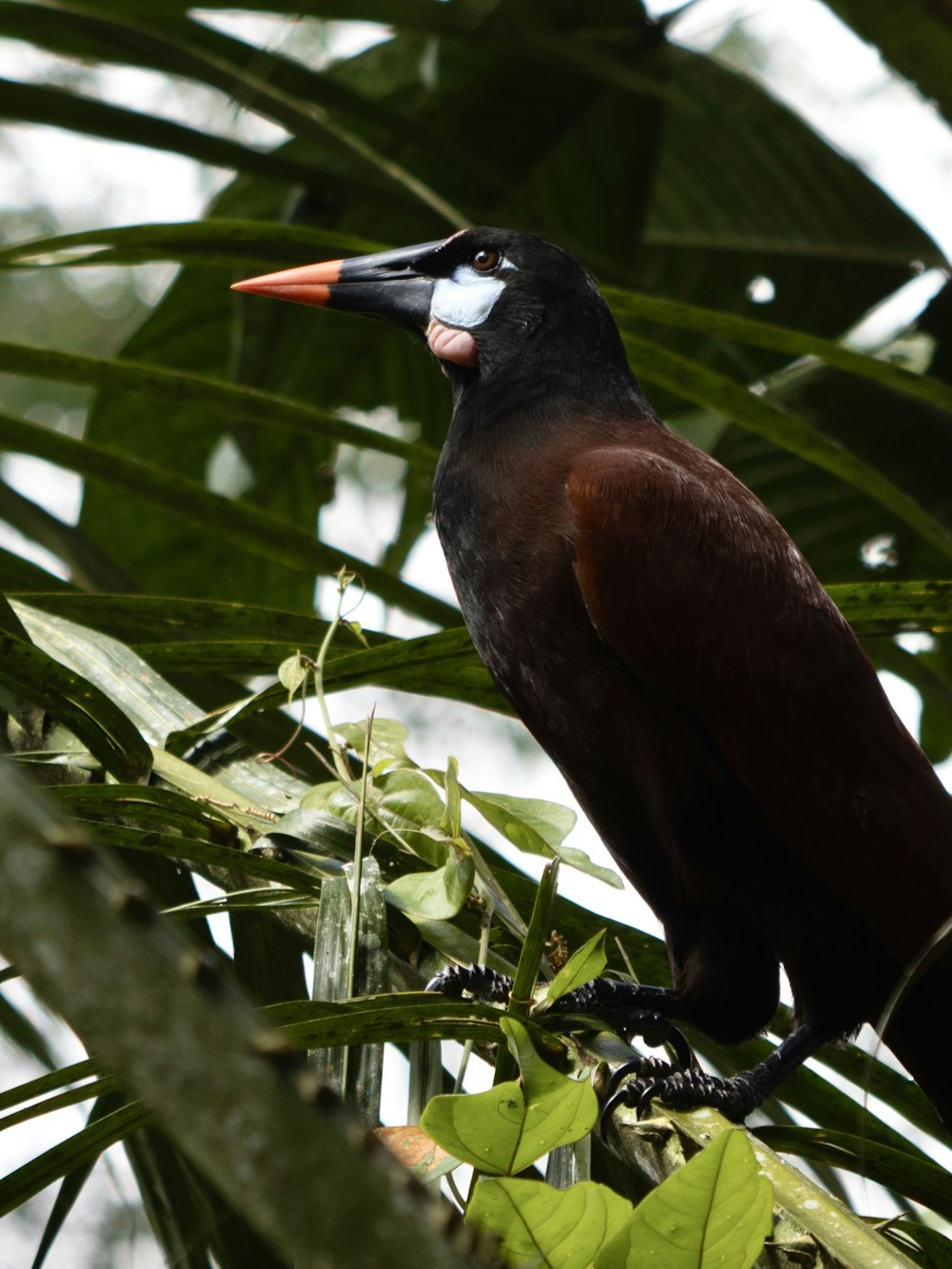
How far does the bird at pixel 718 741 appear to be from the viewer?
135 centimetres

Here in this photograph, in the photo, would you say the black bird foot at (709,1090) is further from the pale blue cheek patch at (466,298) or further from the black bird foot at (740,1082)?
the pale blue cheek patch at (466,298)

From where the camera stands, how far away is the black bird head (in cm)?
174

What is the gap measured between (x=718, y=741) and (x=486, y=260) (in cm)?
83

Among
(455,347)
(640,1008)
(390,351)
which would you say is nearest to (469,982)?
(640,1008)

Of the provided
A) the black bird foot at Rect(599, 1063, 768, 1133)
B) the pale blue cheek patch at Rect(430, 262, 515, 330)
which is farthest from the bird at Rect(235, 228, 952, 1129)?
the pale blue cheek patch at Rect(430, 262, 515, 330)

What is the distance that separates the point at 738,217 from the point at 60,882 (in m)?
2.88

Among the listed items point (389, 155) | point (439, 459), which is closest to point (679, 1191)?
point (439, 459)

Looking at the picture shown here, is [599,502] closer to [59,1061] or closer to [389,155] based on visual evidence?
[59,1061]

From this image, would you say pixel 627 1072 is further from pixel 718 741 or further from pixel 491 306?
pixel 491 306

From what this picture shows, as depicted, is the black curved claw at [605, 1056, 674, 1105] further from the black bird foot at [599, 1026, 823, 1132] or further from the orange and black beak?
the orange and black beak

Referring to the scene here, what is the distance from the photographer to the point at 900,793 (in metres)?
1.38

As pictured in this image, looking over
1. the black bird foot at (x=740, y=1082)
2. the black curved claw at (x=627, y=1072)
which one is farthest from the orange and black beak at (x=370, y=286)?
the black curved claw at (x=627, y=1072)

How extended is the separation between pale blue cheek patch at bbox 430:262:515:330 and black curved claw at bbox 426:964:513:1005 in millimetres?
1022

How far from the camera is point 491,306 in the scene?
181 cm
